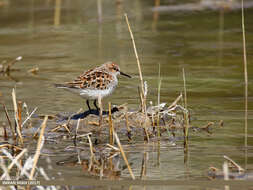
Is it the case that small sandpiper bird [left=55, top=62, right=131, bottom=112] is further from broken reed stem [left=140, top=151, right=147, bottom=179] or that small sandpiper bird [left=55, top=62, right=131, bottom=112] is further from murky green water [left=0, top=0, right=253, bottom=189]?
broken reed stem [left=140, top=151, right=147, bottom=179]

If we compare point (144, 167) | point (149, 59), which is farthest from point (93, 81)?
point (149, 59)

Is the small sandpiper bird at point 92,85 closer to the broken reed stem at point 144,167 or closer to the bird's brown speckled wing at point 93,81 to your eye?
the bird's brown speckled wing at point 93,81

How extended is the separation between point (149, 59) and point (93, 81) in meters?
5.58

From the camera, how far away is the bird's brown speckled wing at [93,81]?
29.3 ft

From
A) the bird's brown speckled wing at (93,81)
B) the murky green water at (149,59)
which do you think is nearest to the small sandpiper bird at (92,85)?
the bird's brown speckled wing at (93,81)

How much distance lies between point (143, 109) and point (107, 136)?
2.01ft

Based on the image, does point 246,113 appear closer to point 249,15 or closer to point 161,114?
point 161,114

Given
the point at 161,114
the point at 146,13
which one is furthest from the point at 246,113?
the point at 146,13

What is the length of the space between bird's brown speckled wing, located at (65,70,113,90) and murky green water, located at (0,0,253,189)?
120cm

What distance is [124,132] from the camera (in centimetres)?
888

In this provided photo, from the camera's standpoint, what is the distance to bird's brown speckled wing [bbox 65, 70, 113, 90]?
8922 mm

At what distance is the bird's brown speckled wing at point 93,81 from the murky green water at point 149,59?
3.94 ft

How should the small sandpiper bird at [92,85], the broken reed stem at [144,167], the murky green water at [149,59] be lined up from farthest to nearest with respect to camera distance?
the small sandpiper bird at [92,85], the murky green water at [149,59], the broken reed stem at [144,167]

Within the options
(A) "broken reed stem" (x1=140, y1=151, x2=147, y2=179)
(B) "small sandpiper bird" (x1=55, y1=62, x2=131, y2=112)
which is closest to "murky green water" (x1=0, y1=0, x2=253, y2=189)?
(A) "broken reed stem" (x1=140, y1=151, x2=147, y2=179)
